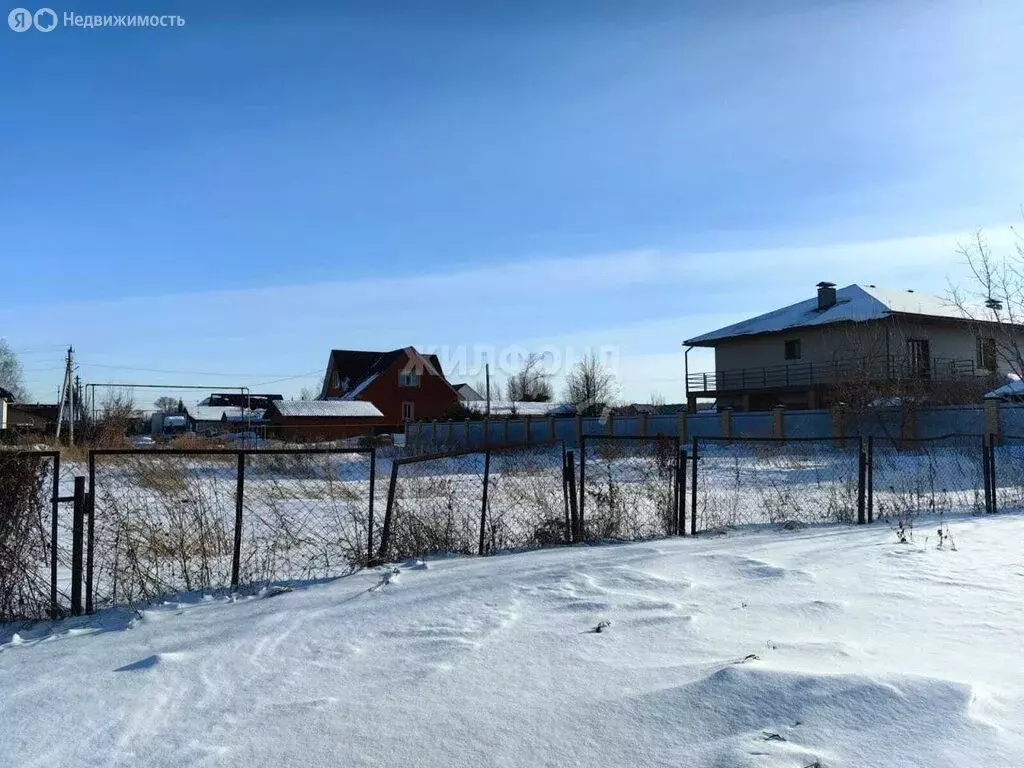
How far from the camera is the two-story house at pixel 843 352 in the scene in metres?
31.7

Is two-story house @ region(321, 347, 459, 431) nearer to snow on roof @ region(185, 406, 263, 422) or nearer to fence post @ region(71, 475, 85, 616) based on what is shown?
snow on roof @ region(185, 406, 263, 422)

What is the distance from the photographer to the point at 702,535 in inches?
345

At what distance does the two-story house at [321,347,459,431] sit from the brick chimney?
2424 centimetres

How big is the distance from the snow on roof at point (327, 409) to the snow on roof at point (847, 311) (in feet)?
65.9

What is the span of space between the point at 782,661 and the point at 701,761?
1.24m

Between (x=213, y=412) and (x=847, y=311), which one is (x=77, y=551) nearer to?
(x=847, y=311)

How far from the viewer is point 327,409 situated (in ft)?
160

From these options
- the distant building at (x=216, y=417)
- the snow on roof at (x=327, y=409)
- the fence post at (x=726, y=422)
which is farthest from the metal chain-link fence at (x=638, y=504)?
the distant building at (x=216, y=417)

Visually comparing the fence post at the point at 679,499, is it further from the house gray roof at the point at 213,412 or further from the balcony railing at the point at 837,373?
the house gray roof at the point at 213,412

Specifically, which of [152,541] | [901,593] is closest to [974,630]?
[901,593]

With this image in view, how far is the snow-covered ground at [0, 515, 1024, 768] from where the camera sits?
3227 millimetres

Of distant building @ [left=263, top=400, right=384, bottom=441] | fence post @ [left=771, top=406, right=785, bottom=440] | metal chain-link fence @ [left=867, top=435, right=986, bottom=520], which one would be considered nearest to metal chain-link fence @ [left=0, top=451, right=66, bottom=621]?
metal chain-link fence @ [left=867, top=435, right=986, bottom=520]

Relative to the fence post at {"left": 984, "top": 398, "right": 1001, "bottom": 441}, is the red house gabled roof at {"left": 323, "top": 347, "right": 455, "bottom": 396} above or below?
above

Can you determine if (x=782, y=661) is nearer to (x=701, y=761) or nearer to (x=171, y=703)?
(x=701, y=761)
